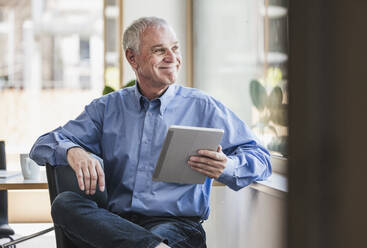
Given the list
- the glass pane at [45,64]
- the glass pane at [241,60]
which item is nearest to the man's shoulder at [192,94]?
the glass pane at [241,60]

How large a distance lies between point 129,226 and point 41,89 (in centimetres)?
353

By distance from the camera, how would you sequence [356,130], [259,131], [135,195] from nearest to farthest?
[356,130], [135,195], [259,131]

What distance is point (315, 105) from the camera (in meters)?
0.13

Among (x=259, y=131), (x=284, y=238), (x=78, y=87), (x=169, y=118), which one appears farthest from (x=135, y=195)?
(x=78, y=87)

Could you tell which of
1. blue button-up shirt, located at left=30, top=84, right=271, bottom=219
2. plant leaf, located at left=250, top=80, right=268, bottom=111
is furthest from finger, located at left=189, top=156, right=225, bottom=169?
plant leaf, located at left=250, top=80, right=268, bottom=111

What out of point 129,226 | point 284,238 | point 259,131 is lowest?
point 129,226

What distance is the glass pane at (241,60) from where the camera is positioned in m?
2.17

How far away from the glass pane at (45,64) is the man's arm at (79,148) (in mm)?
2807

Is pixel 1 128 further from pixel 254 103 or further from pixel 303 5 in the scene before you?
pixel 303 5

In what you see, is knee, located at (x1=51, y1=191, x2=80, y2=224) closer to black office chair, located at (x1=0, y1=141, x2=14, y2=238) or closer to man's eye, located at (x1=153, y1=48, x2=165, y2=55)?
man's eye, located at (x1=153, y1=48, x2=165, y2=55)

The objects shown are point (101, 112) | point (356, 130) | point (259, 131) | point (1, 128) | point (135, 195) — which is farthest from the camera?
point (1, 128)

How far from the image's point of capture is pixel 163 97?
5.90 ft

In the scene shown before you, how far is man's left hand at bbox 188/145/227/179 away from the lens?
146 cm

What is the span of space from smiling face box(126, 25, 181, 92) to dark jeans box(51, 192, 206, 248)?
1.58 feet
